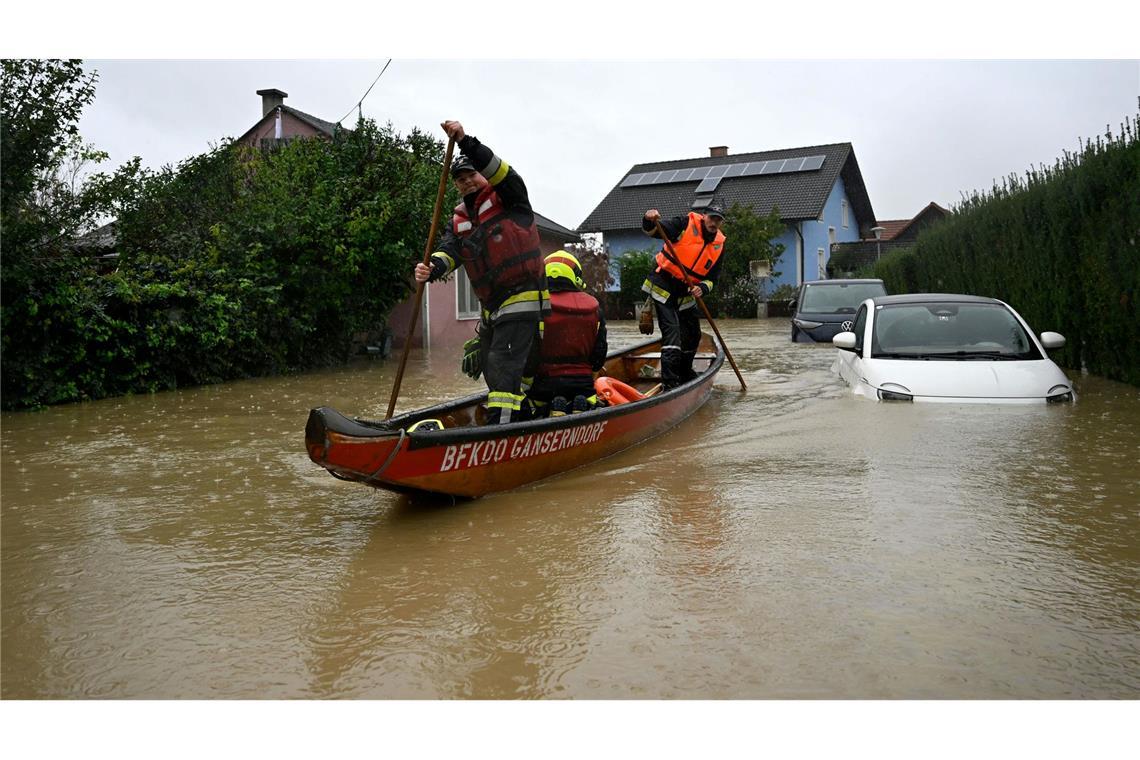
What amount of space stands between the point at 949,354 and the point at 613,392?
11.1ft

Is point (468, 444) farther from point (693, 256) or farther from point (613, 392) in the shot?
point (693, 256)

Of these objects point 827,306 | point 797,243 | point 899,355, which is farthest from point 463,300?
point 797,243

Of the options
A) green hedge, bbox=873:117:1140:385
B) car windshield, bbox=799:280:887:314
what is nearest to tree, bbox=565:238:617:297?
car windshield, bbox=799:280:887:314

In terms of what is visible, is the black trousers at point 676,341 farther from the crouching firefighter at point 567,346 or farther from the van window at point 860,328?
the crouching firefighter at point 567,346

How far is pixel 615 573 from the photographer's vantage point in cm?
Answer: 469

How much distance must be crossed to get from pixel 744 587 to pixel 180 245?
1218cm

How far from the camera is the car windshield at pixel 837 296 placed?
69.0 ft

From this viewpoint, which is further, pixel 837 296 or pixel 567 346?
pixel 837 296

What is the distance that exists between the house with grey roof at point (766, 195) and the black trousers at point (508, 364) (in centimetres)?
3415

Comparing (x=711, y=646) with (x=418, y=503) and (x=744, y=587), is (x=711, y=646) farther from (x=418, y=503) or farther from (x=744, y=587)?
(x=418, y=503)

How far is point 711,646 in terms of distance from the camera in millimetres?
3711

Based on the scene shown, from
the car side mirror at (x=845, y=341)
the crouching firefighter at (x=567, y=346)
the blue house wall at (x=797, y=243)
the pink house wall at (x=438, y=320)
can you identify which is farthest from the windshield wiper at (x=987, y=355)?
the blue house wall at (x=797, y=243)

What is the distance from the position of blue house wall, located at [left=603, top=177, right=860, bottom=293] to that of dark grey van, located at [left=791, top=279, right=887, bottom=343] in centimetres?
1790

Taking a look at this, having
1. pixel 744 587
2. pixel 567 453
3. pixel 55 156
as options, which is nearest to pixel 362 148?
pixel 55 156
